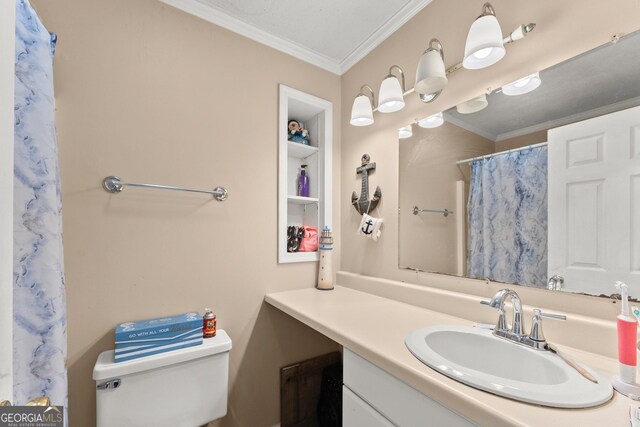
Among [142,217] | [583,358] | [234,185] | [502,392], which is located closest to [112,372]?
[142,217]

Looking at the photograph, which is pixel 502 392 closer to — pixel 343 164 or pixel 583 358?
pixel 583 358

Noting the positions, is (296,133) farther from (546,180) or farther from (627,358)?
(627,358)

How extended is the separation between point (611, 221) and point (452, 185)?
1.72 feet

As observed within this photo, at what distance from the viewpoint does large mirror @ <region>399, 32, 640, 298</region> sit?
0.79 m

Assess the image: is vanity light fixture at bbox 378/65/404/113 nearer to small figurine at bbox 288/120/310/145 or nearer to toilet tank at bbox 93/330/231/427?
small figurine at bbox 288/120/310/145

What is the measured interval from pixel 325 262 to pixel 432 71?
1144 mm

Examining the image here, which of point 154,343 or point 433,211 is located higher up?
point 433,211

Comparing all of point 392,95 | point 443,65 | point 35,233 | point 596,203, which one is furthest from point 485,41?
point 35,233

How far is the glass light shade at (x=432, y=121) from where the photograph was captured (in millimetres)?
1293

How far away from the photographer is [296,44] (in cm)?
166

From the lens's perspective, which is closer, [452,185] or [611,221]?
[611,221]

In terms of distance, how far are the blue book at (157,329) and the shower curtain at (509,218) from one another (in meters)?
1.24

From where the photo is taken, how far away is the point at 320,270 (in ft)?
5.55

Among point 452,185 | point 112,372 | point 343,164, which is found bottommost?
point 112,372
